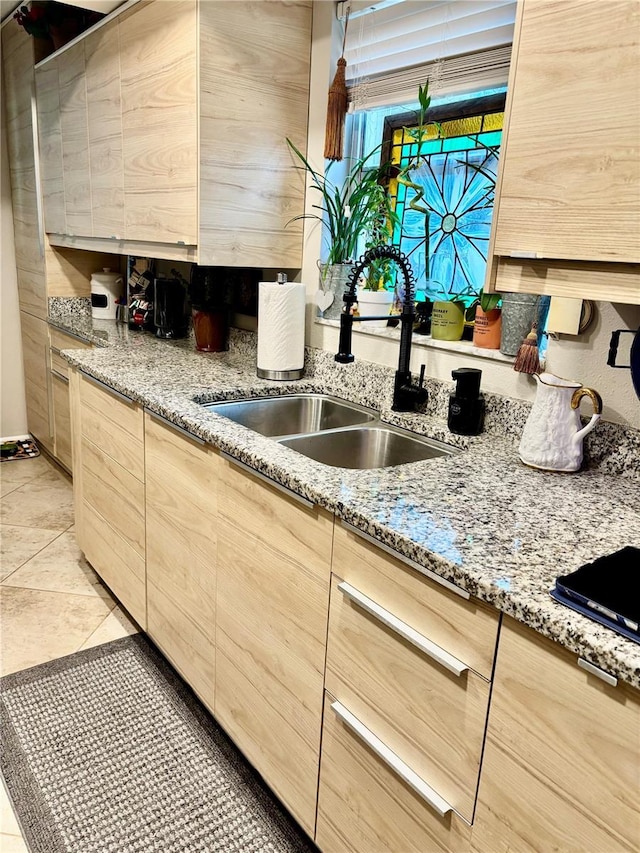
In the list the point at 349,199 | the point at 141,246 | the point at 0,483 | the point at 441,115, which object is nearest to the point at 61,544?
the point at 0,483

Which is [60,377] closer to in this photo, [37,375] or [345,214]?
[37,375]

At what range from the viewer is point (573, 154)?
1.08m

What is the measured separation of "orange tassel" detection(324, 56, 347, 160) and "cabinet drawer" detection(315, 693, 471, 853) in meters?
1.71

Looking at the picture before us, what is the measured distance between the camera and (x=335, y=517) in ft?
3.99

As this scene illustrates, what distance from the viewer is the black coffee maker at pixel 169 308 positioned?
2.95 m

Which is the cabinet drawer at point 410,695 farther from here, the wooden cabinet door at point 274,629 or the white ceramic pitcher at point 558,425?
the white ceramic pitcher at point 558,425

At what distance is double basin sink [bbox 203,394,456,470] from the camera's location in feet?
5.64

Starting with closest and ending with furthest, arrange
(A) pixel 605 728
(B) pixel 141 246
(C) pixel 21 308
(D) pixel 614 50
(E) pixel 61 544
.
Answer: (A) pixel 605 728 < (D) pixel 614 50 < (B) pixel 141 246 < (E) pixel 61 544 < (C) pixel 21 308

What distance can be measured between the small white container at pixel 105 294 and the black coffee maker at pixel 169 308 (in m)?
0.59

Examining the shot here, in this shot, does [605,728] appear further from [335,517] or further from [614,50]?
[614,50]

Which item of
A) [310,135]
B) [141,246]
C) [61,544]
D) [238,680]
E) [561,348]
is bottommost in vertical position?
[61,544]

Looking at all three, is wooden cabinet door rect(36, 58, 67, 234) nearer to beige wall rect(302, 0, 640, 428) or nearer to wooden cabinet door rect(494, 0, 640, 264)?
beige wall rect(302, 0, 640, 428)

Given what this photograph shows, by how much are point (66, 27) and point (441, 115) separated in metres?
2.25

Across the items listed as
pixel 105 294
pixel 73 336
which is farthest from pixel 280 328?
pixel 105 294
